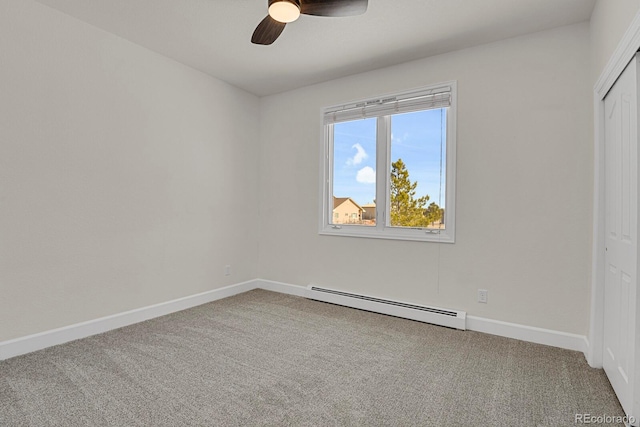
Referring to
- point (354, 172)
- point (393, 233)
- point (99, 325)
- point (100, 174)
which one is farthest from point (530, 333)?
point (100, 174)

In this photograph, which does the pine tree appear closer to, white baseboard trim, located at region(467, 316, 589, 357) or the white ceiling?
white baseboard trim, located at region(467, 316, 589, 357)

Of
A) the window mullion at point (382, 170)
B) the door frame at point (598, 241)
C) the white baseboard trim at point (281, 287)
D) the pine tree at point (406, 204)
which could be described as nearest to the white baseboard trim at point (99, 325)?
the white baseboard trim at point (281, 287)

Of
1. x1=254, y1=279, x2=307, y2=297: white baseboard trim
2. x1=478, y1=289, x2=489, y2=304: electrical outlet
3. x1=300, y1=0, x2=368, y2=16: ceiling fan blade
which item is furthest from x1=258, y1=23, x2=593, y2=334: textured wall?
x1=300, y1=0, x2=368, y2=16: ceiling fan blade

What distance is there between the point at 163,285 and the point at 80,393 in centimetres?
152

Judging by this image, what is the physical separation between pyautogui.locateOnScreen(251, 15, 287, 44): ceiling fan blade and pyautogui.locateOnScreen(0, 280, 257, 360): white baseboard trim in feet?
8.69

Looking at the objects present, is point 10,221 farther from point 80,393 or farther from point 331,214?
point 331,214

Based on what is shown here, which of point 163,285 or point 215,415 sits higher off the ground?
point 163,285

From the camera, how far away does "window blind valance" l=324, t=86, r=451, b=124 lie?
321cm

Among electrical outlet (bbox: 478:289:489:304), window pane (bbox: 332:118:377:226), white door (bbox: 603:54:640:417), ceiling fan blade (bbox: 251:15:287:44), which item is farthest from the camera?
window pane (bbox: 332:118:377:226)

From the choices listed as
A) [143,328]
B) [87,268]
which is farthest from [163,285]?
[87,268]

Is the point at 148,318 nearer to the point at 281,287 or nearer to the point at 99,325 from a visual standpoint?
the point at 99,325

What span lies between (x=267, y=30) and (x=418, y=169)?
6.32 feet

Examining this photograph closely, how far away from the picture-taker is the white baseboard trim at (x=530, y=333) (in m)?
2.61

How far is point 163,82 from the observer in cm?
337
